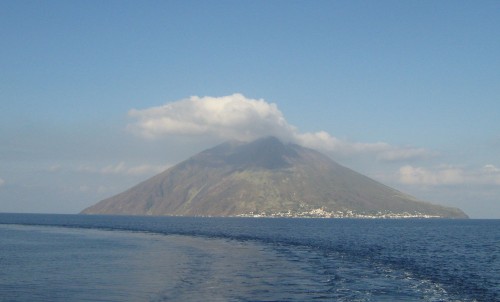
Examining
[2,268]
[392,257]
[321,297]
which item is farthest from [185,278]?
[392,257]

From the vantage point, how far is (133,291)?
4800 cm

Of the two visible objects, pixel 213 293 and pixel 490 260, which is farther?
pixel 490 260

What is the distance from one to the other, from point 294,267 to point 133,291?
26.9 metres

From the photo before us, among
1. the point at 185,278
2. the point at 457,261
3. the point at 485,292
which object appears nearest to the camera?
the point at 485,292

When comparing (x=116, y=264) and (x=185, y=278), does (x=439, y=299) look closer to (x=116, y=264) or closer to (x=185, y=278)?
(x=185, y=278)

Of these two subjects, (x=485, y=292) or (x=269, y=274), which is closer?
(x=485, y=292)

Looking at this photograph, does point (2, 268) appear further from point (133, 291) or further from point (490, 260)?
point (490, 260)

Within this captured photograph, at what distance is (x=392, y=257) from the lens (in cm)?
8519

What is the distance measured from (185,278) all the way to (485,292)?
29.8 metres

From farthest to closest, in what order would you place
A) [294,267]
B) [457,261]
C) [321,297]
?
[457,261] → [294,267] → [321,297]

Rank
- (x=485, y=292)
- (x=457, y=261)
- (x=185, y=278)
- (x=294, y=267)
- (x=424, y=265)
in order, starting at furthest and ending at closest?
1. (x=457, y=261)
2. (x=424, y=265)
3. (x=294, y=267)
4. (x=185, y=278)
5. (x=485, y=292)

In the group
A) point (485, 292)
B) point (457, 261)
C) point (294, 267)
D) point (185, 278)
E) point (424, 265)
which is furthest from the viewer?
point (457, 261)

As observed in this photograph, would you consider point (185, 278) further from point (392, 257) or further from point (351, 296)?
point (392, 257)

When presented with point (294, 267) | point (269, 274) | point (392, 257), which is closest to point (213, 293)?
point (269, 274)
